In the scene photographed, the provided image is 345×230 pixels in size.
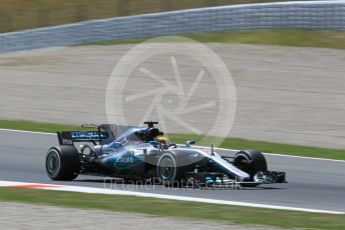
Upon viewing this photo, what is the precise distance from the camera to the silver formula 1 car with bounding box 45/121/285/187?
12742 mm

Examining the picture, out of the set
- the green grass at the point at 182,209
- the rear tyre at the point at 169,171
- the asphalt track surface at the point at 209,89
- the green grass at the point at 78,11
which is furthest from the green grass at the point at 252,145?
the green grass at the point at 78,11

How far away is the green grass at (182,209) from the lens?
968 cm

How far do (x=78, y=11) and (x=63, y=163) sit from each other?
22894 millimetres

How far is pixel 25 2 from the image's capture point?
38.7m

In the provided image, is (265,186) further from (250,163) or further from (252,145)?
(252,145)

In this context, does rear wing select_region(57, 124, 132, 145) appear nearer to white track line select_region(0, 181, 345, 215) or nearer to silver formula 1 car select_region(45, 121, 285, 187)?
silver formula 1 car select_region(45, 121, 285, 187)

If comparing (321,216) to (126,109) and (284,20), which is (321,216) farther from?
(284,20)

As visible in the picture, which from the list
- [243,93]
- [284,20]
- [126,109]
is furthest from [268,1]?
[126,109]

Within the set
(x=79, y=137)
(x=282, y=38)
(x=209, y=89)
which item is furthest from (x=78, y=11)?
(x=79, y=137)

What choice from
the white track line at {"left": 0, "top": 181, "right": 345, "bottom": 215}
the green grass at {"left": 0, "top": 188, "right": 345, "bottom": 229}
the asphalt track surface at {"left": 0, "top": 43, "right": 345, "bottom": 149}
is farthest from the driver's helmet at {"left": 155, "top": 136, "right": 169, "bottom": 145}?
the asphalt track surface at {"left": 0, "top": 43, "right": 345, "bottom": 149}

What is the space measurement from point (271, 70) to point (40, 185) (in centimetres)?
1649

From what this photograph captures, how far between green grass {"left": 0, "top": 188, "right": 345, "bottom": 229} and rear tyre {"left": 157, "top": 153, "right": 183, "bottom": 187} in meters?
1.19

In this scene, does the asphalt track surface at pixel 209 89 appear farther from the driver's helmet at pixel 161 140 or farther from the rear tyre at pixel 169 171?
the rear tyre at pixel 169 171

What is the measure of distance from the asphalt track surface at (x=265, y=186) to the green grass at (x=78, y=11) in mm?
15607
